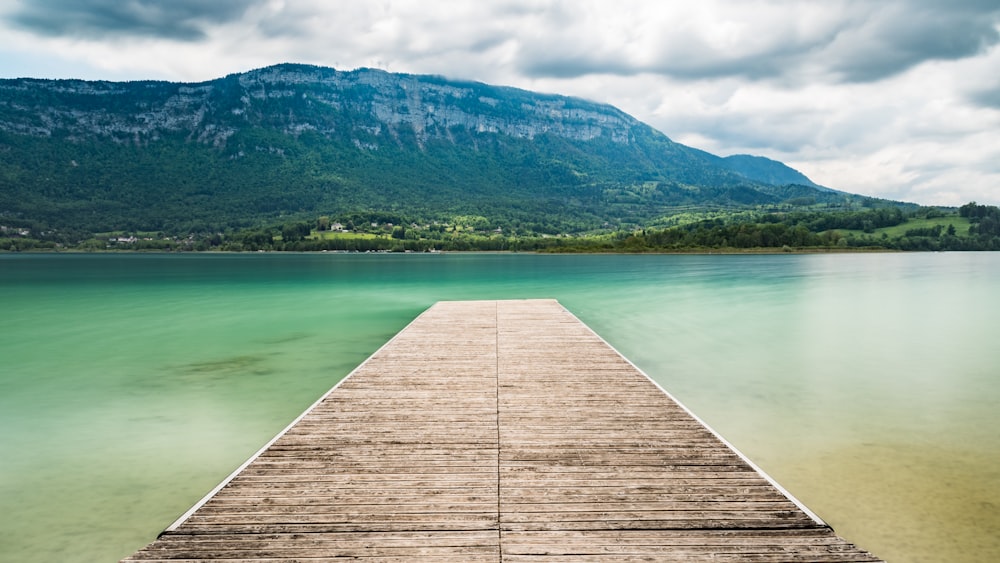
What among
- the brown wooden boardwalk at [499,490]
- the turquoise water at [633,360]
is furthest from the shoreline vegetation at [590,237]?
the brown wooden boardwalk at [499,490]

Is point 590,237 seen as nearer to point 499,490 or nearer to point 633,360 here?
point 633,360

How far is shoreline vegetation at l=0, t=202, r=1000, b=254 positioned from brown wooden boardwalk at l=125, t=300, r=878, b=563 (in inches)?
4907

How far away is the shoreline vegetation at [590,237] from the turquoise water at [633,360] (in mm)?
101674

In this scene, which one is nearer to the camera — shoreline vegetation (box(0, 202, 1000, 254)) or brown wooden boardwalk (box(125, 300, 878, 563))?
brown wooden boardwalk (box(125, 300, 878, 563))

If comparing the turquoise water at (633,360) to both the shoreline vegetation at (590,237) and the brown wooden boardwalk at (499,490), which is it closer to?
the brown wooden boardwalk at (499,490)

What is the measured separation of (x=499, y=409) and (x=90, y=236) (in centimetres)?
17983

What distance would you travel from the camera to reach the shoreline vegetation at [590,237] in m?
126

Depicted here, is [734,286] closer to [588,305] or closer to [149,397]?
[588,305]

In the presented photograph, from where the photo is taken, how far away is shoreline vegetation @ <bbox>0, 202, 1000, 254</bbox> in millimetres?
125875

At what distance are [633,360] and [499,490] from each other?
40.9 feet

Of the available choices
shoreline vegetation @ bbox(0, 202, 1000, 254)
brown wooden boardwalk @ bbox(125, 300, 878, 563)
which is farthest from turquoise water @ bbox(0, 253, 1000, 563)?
shoreline vegetation @ bbox(0, 202, 1000, 254)

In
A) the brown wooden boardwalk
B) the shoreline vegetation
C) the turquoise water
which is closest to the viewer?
the brown wooden boardwalk

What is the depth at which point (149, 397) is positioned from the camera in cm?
1277

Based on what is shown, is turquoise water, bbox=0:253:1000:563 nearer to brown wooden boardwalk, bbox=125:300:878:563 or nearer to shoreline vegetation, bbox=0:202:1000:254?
brown wooden boardwalk, bbox=125:300:878:563
